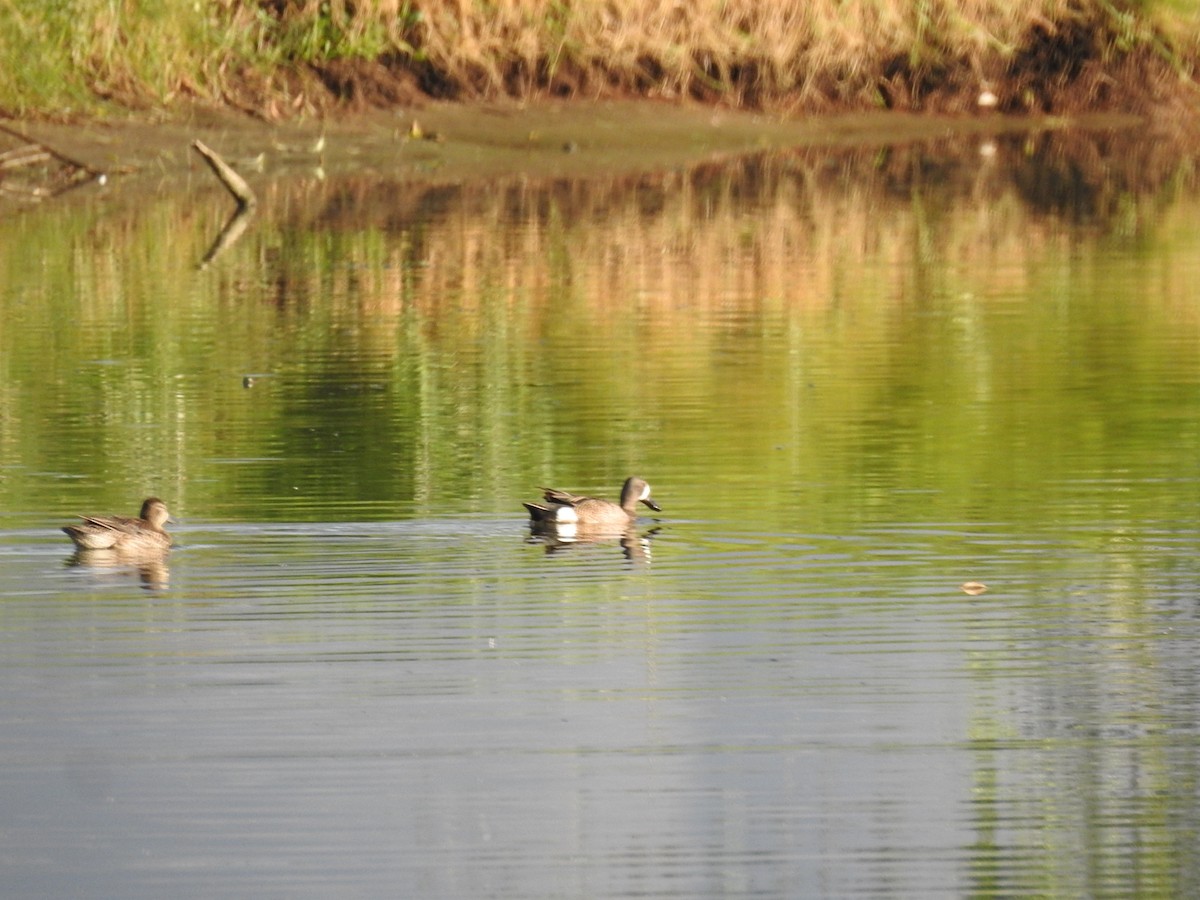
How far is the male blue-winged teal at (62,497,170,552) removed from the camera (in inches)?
379

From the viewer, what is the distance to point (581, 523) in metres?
10.1

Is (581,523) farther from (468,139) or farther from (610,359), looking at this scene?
(468,139)

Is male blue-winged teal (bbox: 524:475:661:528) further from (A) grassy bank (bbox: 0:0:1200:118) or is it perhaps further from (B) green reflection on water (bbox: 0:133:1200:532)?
(A) grassy bank (bbox: 0:0:1200:118)

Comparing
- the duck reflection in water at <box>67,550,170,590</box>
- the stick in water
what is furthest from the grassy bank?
the duck reflection in water at <box>67,550,170,590</box>

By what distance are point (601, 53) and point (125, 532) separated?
2532 centimetres

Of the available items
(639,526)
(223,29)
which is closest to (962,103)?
(223,29)

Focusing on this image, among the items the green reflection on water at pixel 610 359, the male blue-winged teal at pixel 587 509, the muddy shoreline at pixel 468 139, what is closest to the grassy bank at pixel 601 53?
the muddy shoreline at pixel 468 139

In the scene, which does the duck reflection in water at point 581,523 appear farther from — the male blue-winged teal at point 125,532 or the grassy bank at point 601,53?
the grassy bank at point 601,53

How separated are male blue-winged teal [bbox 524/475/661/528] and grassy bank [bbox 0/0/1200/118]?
20.5 meters

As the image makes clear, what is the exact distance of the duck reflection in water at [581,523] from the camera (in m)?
10.0

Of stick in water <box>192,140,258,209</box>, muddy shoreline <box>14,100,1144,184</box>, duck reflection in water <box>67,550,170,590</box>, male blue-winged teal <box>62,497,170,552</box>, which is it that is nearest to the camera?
duck reflection in water <box>67,550,170,590</box>

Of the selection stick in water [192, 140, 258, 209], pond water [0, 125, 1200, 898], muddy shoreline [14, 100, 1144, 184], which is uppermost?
muddy shoreline [14, 100, 1144, 184]

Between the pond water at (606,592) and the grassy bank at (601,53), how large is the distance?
38.4 feet

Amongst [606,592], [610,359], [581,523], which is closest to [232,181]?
[610,359]
